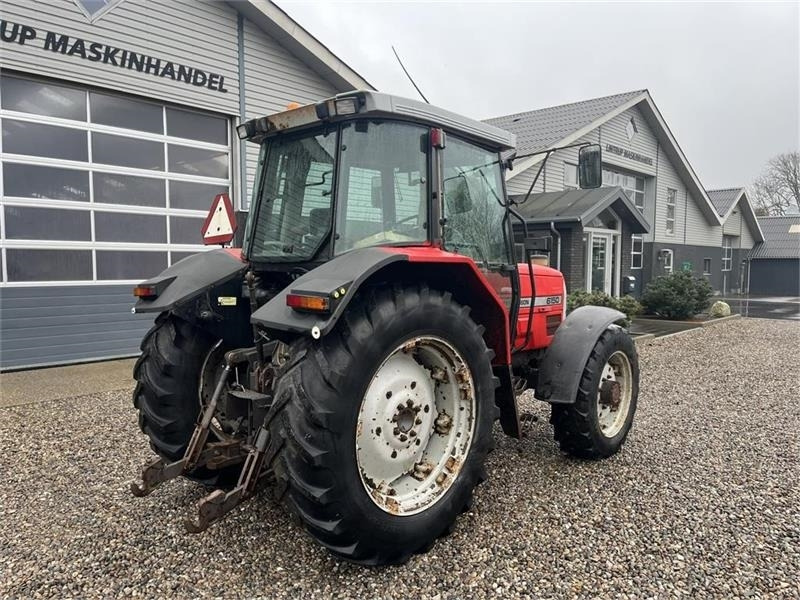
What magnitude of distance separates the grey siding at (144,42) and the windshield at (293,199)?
5371 millimetres

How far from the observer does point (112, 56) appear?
7.30 meters

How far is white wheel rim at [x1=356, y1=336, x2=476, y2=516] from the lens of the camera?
2.63 meters

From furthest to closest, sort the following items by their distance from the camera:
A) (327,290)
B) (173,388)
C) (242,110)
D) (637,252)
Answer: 1. (637,252)
2. (242,110)
3. (173,388)
4. (327,290)

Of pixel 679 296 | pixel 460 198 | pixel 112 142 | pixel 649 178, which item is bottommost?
pixel 679 296

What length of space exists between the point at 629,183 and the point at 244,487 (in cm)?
2003

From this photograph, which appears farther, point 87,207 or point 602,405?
point 87,207

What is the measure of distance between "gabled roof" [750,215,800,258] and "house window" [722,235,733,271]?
3930 mm

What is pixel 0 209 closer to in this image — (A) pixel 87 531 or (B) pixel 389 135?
(A) pixel 87 531

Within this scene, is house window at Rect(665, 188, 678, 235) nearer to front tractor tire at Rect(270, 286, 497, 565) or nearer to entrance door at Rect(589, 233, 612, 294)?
entrance door at Rect(589, 233, 612, 294)

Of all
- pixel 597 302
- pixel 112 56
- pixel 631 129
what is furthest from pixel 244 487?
pixel 631 129

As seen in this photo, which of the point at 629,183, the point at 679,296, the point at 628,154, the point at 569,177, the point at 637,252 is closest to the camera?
the point at 679,296

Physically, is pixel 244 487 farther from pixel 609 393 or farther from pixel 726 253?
pixel 726 253

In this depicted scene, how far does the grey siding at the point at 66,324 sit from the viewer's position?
22.5 ft

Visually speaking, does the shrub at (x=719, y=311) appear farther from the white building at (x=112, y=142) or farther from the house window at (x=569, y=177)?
the white building at (x=112, y=142)
